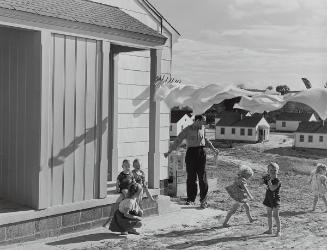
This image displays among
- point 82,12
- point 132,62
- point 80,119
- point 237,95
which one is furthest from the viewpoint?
point 132,62


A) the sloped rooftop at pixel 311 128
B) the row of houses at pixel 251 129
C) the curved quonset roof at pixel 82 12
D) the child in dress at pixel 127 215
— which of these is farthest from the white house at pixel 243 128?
the child in dress at pixel 127 215

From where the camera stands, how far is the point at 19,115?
24.8 feet

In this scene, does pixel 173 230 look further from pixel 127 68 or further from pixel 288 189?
pixel 288 189

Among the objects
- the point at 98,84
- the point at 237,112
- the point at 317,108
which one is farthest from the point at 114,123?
the point at 237,112

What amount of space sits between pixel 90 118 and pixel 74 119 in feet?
1.04

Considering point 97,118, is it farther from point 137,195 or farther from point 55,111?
point 137,195

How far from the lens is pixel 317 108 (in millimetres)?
5871

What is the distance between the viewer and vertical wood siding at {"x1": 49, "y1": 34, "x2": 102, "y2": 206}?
745 cm

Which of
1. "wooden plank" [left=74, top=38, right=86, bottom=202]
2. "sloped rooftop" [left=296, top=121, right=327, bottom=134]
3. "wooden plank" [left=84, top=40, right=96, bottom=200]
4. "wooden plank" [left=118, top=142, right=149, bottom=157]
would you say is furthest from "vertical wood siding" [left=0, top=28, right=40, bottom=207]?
"sloped rooftop" [left=296, top=121, right=327, bottom=134]

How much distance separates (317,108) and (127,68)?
17.2 feet

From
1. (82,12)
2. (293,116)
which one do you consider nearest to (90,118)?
(82,12)

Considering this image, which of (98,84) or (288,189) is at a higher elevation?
(98,84)

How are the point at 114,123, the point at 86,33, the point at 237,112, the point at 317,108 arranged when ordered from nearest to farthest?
the point at 317,108 < the point at 86,33 < the point at 114,123 < the point at 237,112

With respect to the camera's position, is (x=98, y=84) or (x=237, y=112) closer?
(x=98, y=84)
